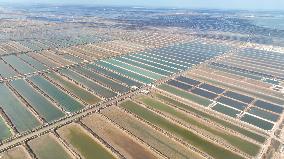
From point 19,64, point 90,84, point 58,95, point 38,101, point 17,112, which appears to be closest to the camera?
point 17,112

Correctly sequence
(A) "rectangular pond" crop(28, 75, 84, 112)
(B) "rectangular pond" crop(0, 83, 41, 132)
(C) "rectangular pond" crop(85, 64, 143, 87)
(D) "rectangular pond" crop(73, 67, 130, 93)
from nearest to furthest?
(B) "rectangular pond" crop(0, 83, 41, 132), (A) "rectangular pond" crop(28, 75, 84, 112), (D) "rectangular pond" crop(73, 67, 130, 93), (C) "rectangular pond" crop(85, 64, 143, 87)

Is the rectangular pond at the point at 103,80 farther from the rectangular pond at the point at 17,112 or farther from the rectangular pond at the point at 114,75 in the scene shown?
the rectangular pond at the point at 17,112

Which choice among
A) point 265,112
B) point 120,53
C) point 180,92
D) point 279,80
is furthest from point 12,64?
point 279,80

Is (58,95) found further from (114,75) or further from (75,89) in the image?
(114,75)

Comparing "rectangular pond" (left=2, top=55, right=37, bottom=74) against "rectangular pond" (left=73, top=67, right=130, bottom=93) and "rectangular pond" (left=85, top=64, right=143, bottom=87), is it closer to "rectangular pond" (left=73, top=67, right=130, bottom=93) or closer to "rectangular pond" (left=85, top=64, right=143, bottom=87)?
"rectangular pond" (left=73, top=67, right=130, bottom=93)

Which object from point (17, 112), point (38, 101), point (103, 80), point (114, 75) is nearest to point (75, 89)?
point (103, 80)

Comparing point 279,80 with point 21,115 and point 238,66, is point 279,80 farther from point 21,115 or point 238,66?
point 21,115

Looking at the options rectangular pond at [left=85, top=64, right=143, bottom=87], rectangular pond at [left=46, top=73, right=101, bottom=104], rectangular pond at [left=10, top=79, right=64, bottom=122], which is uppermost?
rectangular pond at [left=10, top=79, right=64, bottom=122]

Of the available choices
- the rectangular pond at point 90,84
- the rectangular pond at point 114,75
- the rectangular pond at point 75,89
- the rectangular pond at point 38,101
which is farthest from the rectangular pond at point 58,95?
the rectangular pond at point 114,75

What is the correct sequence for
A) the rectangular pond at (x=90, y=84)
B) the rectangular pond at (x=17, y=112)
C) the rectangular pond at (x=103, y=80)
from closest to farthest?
the rectangular pond at (x=17, y=112) < the rectangular pond at (x=90, y=84) < the rectangular pond at (x=103, y=80)

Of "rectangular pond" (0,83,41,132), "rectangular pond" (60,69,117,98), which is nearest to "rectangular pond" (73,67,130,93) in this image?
"rectangular pond" (60,69,117,98)

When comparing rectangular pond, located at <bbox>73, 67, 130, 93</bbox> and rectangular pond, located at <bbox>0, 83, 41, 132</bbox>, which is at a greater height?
rectangular pond, located at <bbox>0, 83, 41, 132</bbox>
